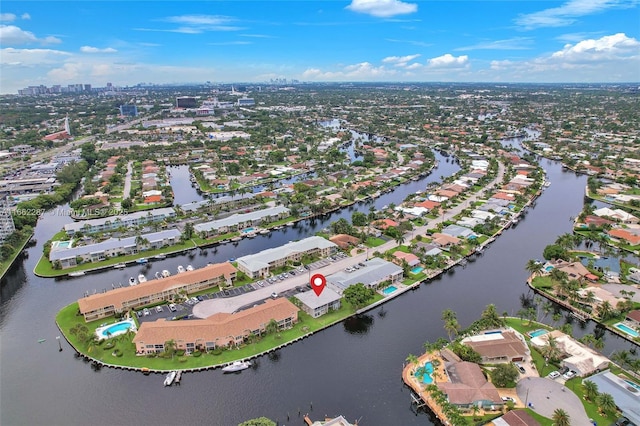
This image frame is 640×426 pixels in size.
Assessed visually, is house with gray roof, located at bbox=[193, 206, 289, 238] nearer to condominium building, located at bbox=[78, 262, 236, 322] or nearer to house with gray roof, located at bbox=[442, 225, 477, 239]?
condominium building, located at bbox=[78, 262, 236, 322]

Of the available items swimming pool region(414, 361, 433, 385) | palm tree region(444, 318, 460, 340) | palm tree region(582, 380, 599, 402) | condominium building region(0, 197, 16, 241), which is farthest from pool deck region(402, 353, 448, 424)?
condominium building region(0, 197, 16, 241)

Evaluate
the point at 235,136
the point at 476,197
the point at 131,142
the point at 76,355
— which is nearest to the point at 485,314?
the point at 76,355

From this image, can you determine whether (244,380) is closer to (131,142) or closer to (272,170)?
(272,170)

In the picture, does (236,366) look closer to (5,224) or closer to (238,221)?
(238,221)

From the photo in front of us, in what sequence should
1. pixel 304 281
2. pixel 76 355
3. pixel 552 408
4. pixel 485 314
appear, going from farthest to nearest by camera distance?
pixel 304 281
pixel 485 314
pixel 76 355
pixel 552 408

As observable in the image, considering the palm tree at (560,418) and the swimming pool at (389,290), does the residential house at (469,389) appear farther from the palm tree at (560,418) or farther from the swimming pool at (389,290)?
the swimming pool at (389,290)
